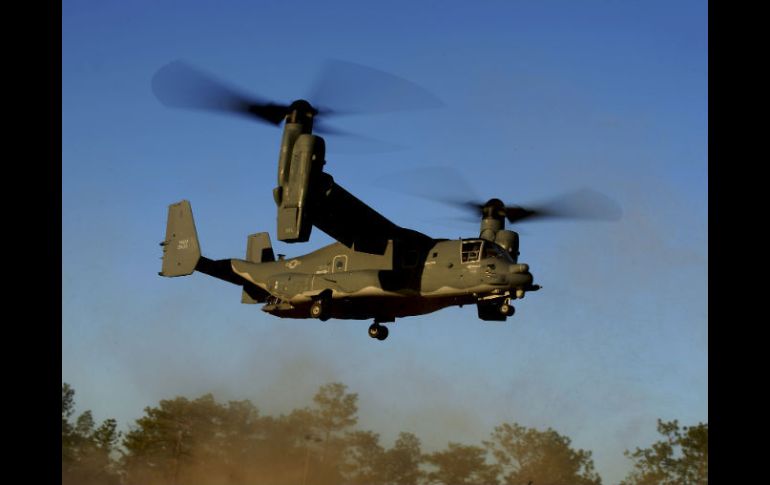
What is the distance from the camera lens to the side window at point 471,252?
2328 centimetres

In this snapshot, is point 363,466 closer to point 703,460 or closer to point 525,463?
point 525,463

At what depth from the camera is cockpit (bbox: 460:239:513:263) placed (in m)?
23.2

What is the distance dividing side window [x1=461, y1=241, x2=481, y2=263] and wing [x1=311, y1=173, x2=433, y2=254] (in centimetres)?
154

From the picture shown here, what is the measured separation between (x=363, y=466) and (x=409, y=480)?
273 centimetres

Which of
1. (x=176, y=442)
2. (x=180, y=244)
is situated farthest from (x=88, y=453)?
(x=180, y=244)

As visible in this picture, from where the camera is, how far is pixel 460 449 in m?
39.6

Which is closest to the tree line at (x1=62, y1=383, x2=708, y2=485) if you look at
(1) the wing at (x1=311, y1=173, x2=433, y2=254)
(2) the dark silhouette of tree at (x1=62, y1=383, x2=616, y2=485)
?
(2) the dark silhouette of tree at (x1=62, y1=383, x2=616, y2=485)

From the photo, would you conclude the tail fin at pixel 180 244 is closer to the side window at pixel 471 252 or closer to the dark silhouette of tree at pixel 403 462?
the side window at pixel 471 252

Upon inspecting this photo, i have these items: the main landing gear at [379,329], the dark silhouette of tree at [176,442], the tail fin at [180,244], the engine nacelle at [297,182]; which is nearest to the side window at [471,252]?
the main landing gear at [379,329]

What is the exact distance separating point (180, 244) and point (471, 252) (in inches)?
372

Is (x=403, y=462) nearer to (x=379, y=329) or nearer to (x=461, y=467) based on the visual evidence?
(x=461, y=467)

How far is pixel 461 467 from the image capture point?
39.7 meters

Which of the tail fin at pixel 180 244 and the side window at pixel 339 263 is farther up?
the tail fin at pixel 180 244
